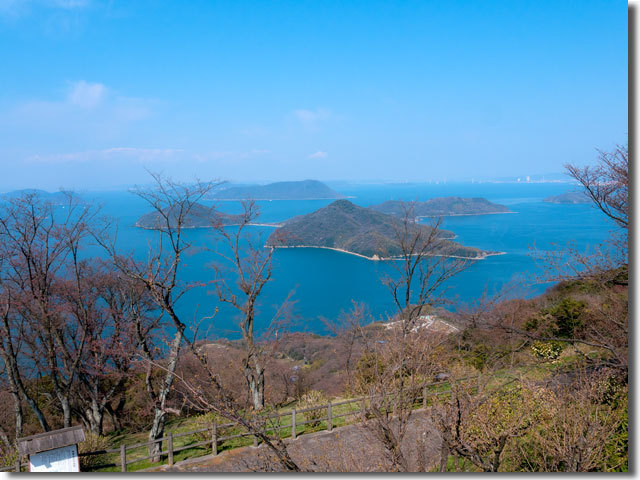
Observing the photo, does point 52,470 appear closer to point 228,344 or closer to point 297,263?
point 228,344

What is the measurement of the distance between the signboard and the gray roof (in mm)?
58

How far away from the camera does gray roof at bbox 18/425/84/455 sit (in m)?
3.35

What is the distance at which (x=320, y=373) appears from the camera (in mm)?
14914

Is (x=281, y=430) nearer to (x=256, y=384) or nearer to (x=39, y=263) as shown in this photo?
(x=256, y=384)

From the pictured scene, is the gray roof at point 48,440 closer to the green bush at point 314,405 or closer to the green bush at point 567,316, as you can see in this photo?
the green bush at point 314,405

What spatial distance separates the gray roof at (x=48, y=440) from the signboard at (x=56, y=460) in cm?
6

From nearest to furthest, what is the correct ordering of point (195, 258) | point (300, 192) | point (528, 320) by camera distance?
point (528, 320)
point (195, 258)
point (300, 192)

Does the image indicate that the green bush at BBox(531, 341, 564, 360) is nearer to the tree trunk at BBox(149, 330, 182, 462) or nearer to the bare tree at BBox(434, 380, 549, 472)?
the bare tree at BBox(434, 380, 549, 472)

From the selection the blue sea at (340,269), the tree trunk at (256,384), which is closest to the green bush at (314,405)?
the tree trunk at (256,384)

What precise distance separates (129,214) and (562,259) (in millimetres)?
20235

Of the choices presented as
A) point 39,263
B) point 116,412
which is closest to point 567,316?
point 116,412

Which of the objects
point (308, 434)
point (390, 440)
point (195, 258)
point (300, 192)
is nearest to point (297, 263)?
point (195, 258)

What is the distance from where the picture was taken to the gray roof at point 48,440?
3.35 metres

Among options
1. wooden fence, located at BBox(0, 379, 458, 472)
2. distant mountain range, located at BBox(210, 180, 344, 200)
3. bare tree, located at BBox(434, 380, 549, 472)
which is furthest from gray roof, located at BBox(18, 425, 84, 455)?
distant mountain range, located at BBox(210, 180, 344, 200)
